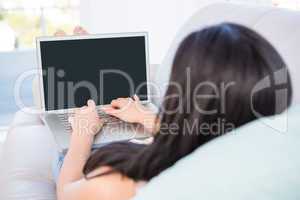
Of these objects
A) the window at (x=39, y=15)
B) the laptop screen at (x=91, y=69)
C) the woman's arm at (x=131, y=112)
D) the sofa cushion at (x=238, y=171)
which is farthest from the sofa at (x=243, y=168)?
the window at (x=39, y=15)

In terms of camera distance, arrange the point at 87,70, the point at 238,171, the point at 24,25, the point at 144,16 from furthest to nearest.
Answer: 1. the point at 24,25
2. the point at 144,16
3. the point at 87,70
4. the point at 238,171

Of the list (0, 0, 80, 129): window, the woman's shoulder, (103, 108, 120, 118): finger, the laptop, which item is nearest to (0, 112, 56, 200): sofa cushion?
the laptop

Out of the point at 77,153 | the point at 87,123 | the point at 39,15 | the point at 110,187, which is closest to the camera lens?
the point at 110,187

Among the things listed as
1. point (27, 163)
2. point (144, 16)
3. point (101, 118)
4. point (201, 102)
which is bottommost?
point (27, 163)

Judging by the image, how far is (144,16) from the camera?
106 inches

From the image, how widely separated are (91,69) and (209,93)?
0.90 metres

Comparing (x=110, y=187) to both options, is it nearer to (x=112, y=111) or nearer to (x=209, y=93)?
(x=209, y=93)

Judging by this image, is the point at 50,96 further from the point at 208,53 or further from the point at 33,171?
the point at 208,53

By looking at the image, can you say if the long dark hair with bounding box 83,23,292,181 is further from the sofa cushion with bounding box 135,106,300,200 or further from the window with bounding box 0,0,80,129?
the window with bounding box 0,0,80,129

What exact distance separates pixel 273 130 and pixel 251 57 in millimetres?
118

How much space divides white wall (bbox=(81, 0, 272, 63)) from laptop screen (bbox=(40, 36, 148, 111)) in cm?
116

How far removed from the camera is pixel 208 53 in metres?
0.62

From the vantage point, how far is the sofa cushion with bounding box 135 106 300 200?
0.60 m

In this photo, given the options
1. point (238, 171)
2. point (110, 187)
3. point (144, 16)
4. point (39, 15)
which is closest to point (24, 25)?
point (39, 15)
